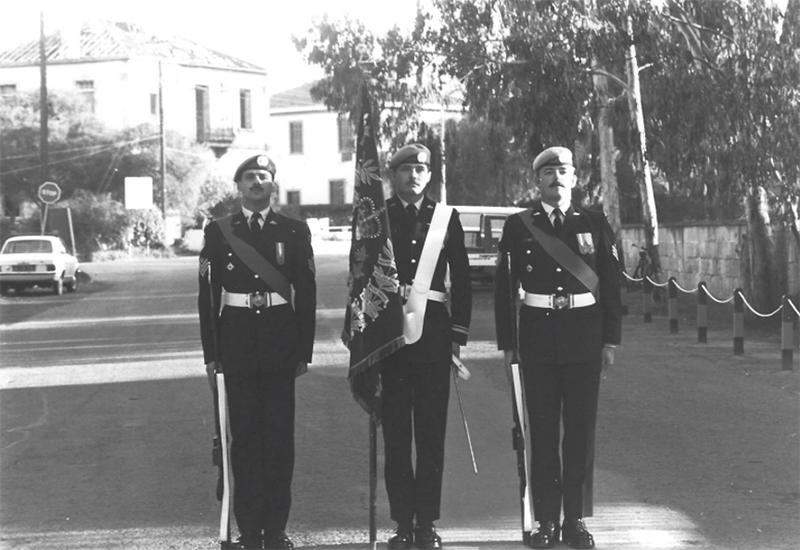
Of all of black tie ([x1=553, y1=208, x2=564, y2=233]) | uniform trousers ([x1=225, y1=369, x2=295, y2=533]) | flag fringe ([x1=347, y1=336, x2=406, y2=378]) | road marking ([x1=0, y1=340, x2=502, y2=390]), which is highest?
black tie ([x1=553, y1=208, x2=564, y2=233])

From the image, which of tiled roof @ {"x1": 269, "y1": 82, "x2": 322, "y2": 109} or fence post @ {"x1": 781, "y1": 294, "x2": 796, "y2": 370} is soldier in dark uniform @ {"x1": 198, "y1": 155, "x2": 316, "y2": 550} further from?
tiled roof @ {"x1": 269, "y1": 82, "x2": 322, "y2": 109}

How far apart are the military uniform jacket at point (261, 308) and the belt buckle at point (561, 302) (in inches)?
49.3

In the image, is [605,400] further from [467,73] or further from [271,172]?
[467,73]

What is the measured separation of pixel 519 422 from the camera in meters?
6.80

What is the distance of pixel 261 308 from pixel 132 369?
8834mm

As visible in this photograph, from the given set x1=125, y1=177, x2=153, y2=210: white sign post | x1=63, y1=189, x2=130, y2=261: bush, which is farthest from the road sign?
x1=125, y1=177, x2=153, y2=210: white sign post

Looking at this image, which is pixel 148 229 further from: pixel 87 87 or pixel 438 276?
pixel 438 276

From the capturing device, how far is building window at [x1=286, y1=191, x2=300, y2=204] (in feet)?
278

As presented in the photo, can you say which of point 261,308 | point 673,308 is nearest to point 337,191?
point 673,308

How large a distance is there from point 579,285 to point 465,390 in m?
6.36

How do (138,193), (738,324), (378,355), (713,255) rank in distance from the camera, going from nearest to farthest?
(378,355) → (738,324) → (713,255) → (138,193)

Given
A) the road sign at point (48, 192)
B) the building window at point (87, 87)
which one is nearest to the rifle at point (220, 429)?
the road sign at point (48, 192)

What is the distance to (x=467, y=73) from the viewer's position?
2423cm

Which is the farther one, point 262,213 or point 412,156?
point 262,213
